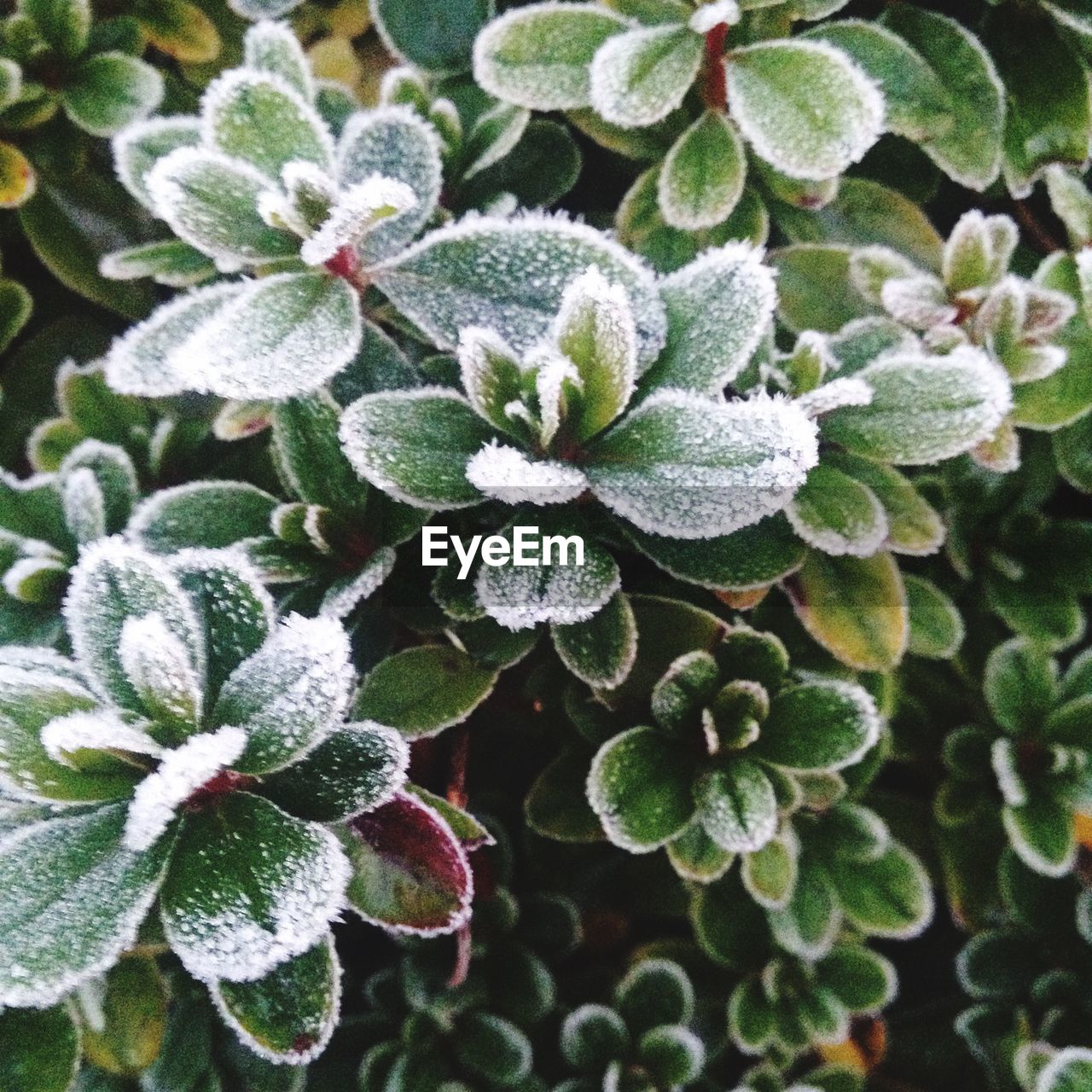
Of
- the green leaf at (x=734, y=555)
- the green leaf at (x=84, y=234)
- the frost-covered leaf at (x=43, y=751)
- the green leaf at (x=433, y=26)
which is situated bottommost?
the green leaf at (x=84, y=234)

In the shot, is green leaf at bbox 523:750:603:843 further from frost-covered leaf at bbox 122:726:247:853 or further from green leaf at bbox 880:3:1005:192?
green leaf at bbox 880:3:1005:192

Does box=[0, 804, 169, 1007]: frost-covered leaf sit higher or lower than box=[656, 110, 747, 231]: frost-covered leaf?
lower

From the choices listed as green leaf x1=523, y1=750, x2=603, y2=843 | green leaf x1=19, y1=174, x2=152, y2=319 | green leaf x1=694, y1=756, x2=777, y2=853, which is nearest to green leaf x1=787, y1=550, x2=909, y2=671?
green leaf x1=694, y1=756, x2=777, y2=853

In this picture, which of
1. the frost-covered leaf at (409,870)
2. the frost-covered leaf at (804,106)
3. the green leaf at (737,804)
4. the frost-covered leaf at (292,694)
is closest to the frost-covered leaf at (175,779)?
the frost-covered leaf at (292,694)

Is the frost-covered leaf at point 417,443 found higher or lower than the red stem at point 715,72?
lower

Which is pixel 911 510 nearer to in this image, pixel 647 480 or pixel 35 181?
pixel 647 480

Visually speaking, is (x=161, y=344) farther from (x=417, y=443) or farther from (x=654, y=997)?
(x=654, y=997)

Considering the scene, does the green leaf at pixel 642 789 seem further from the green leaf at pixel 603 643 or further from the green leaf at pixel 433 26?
the green leaf at pixel 433 26

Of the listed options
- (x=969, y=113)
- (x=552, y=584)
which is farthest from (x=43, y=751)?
(x=969, y=113)
